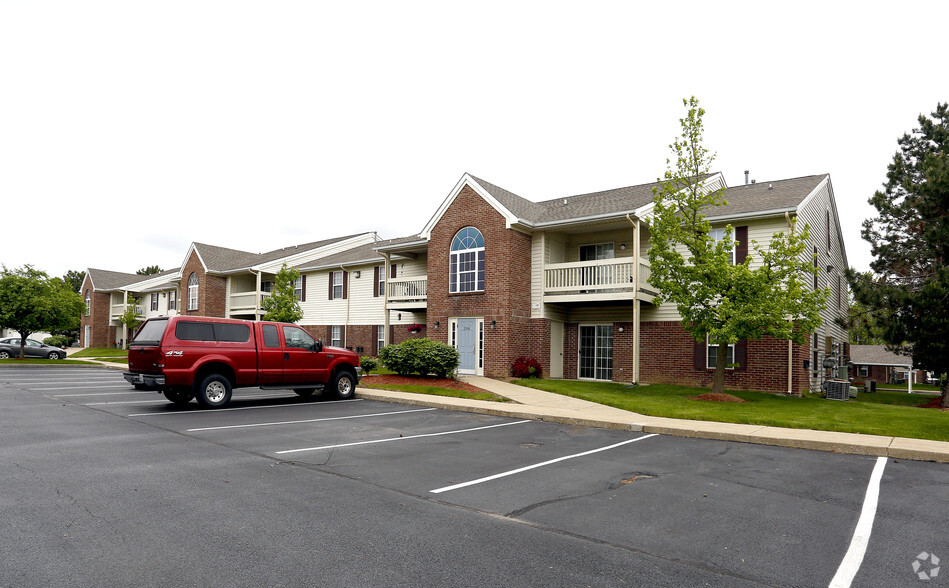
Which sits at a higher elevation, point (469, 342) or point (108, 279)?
point (108, 279)

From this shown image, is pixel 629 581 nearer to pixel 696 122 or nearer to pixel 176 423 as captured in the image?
pixel 176 423

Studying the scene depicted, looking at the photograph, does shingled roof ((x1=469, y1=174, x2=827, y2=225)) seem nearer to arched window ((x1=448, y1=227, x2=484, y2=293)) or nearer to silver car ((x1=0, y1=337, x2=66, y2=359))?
arched window ((x1=448, y1=227, x2=484, y2=293))

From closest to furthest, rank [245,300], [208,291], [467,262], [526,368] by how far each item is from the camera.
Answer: [526,368] → [467,262] → [245,300] → [208,291]

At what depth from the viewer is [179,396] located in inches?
539

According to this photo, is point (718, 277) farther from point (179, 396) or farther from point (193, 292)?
point (193, 292)

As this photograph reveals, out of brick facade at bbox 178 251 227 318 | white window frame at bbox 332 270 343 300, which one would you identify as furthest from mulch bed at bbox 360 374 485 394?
brick facade at bbox 178 251 227 318

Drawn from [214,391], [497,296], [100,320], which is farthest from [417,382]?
[100,320]

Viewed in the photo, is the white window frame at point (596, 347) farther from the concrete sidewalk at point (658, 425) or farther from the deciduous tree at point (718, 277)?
the concrete sidewalk at point (658, 425)

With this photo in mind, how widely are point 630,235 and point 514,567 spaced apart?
741 inches

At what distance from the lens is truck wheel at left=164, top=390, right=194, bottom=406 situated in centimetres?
1349

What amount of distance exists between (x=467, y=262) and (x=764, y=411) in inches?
489

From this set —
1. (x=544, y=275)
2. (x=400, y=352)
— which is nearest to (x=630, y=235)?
(x=544, y=275)

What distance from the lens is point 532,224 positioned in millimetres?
21672

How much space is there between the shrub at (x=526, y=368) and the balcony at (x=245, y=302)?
19.6 metres
